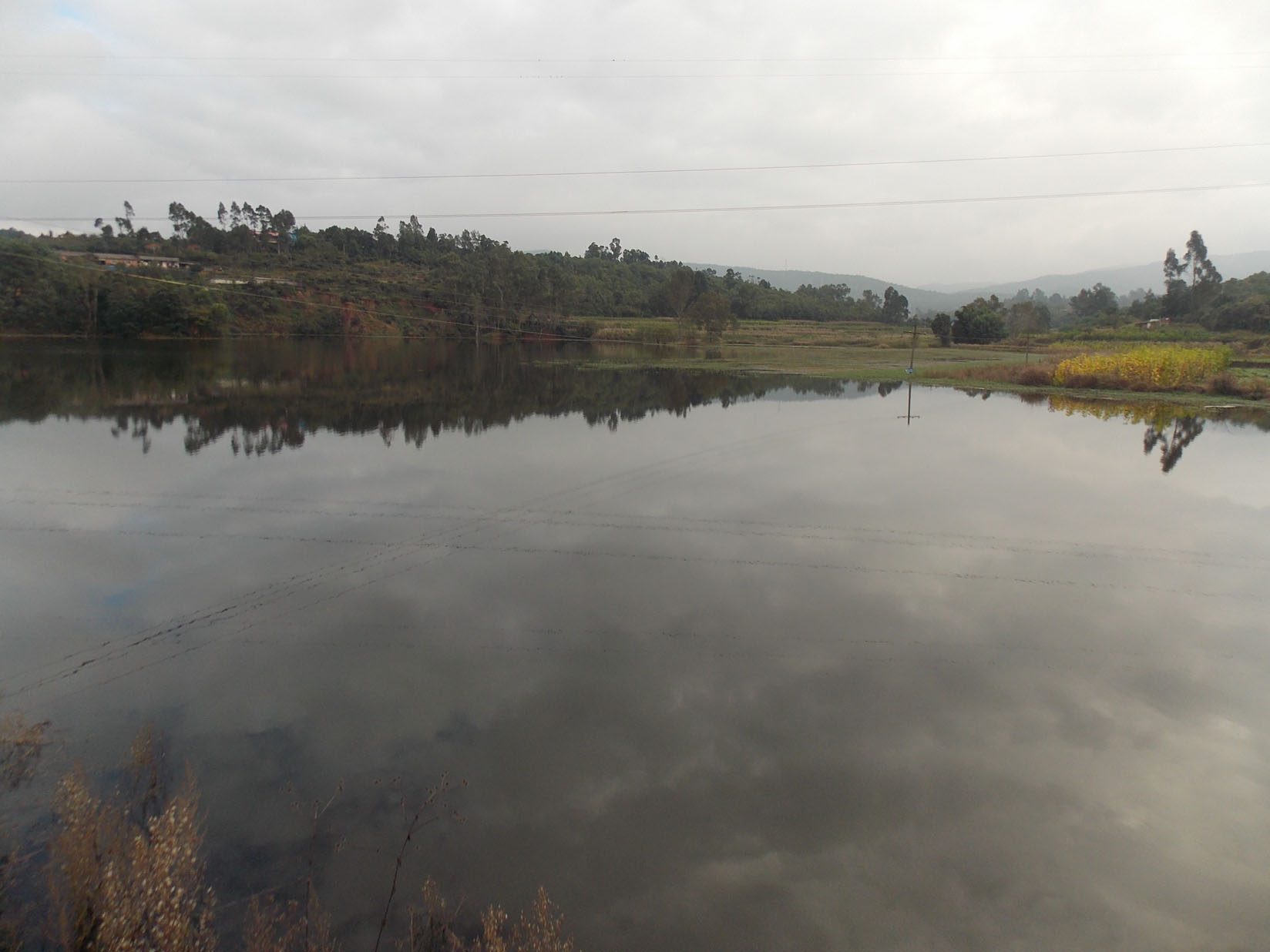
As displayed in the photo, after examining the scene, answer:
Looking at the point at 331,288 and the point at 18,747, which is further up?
the point at 331,288

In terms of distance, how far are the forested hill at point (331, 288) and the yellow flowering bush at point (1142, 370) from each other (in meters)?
45.9

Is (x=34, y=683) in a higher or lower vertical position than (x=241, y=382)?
lower

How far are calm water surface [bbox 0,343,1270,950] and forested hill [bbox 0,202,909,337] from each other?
45.1 meters

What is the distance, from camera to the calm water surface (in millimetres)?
5801

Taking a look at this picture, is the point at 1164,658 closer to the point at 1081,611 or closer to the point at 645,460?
the point at 1081,611

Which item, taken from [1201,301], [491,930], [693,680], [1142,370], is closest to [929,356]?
[1142,370]

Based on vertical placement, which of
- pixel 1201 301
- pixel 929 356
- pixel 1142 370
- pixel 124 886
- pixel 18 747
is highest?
pixel 1201 301

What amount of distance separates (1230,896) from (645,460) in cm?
1576

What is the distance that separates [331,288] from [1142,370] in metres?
76.7

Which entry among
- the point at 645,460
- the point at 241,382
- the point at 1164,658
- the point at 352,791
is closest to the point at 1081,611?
the point at 1164,658

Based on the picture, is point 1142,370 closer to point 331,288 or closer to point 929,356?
point 929,356

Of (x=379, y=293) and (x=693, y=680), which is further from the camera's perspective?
(x=379, y=293)

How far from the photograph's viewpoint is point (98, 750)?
695cm

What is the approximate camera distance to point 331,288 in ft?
266
